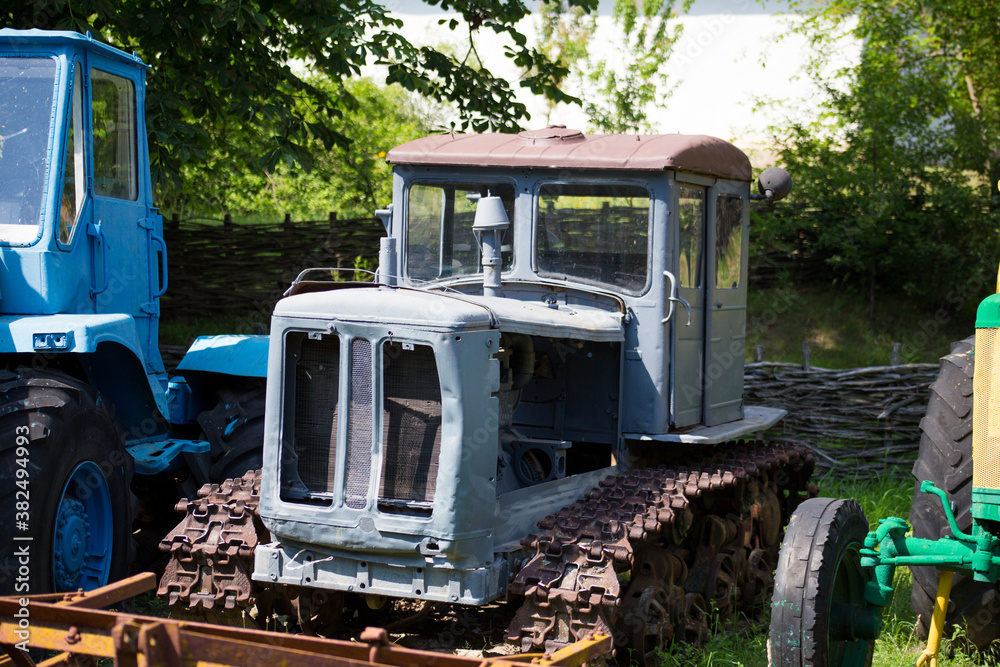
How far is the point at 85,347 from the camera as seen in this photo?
16.4 ft

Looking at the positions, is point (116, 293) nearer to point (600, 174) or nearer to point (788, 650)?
point (600, 174)

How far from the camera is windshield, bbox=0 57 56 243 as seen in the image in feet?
17.7

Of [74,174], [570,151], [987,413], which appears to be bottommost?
[987,413]

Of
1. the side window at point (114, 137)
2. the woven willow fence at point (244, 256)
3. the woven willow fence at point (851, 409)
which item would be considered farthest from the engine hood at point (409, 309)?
the woven willow fence at point (244, 256)

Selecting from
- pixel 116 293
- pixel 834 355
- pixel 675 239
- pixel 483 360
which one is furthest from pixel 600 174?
pixel 834 355

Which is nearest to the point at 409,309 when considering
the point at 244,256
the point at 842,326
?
the point at 244,256

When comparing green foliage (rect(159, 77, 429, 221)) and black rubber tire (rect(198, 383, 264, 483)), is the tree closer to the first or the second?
black rubber tire (rect(198, 383, 264, 483))

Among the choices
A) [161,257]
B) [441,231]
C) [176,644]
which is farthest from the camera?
[161,257]

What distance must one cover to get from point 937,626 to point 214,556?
3.04 m

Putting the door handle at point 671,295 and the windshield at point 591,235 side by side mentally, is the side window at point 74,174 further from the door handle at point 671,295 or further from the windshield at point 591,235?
the door handle at point 671,295

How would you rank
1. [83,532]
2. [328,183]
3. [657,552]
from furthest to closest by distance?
1. [328,183]
2. [657,552]
3. [83,532]

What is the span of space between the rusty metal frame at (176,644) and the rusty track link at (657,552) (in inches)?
21.0

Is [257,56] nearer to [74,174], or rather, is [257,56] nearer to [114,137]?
[114,137]

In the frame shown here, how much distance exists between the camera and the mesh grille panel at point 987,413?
423 centimetres
